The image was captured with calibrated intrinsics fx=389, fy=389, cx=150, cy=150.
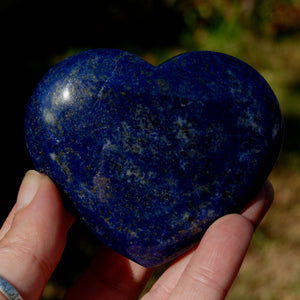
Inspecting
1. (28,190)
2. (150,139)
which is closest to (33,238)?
(28,190)

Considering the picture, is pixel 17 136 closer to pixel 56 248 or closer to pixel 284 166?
pixel 56 248

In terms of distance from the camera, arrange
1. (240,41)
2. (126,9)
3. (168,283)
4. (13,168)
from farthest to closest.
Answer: (126,9) < (240,41) < (13,168) < (168,283)

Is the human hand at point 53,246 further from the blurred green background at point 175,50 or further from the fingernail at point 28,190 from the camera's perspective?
the blurred green background at point 175,50

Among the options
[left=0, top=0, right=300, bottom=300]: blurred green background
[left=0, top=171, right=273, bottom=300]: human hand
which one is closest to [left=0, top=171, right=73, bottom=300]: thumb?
[left=0, top=171, right=273, bottom=300]: human hand

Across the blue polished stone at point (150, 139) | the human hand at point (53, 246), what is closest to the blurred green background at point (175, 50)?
the human hand at point (53, 246)

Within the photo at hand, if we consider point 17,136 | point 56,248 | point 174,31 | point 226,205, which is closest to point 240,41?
point 174,31

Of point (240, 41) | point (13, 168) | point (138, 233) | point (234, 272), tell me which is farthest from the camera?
point (240, 41)
